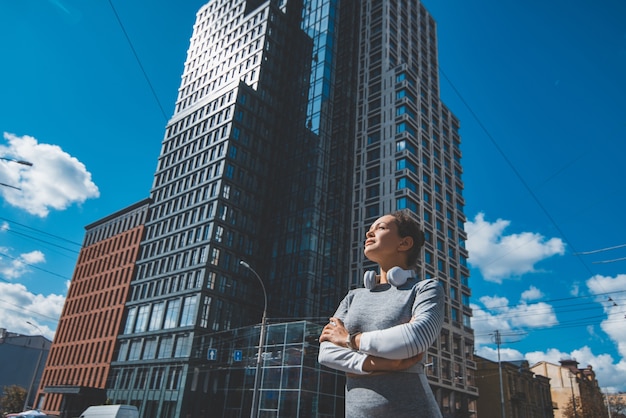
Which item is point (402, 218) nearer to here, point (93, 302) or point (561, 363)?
point (93, 302)

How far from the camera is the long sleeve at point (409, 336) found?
3275 mm

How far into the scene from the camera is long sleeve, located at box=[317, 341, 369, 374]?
350 centimetres

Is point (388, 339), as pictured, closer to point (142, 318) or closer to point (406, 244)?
point (406, 244)

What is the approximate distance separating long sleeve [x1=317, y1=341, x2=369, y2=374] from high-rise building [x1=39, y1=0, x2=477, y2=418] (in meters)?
35.1

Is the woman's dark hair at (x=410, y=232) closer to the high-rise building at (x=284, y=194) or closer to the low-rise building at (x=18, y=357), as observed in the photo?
the high-rise building at (x=284, y=194)

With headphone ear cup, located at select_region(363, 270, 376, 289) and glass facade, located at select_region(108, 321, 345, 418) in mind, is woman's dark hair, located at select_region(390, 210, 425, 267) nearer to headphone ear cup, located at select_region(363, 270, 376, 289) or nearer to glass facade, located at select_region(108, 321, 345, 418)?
headphone ear cup, located at select_region(363, 270, 376, 289)

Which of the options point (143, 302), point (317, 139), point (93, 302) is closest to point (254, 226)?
point (317, 139)

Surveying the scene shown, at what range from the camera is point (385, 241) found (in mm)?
4242

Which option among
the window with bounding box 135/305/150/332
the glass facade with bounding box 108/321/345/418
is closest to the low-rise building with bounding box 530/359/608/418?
the glass facade with bounding box 108/321/345/418

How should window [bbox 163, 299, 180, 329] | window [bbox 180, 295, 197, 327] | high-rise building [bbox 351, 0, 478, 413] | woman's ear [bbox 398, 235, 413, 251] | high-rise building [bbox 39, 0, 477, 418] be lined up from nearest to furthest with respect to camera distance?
woman's ear [bbox 398, 235, 413, 251] < window [bbox 180, 295, 197, 327] < high-rise building [bbox 39, 0, 477, 418] < window [bbox 163, 299, 180, 329] < high-rise building [bbox 351, 0, 478, 413]

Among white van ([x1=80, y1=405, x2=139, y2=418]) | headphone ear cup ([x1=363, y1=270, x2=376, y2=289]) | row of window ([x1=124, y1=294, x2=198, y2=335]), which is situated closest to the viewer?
headphone ear cup ([x1=363, y1=270, x2=376, y2=289])

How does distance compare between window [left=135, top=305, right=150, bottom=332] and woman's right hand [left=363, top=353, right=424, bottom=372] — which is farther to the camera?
window [left=135, top=305, right=150, bottom=332]

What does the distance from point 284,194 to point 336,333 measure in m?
51.9

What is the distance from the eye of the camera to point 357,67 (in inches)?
2463
